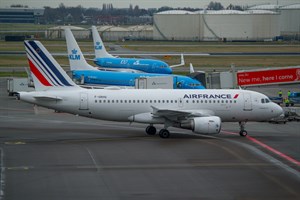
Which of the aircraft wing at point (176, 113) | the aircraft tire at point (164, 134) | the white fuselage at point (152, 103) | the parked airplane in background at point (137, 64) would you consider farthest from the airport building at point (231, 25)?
the aircraft tire at point (164, 134)

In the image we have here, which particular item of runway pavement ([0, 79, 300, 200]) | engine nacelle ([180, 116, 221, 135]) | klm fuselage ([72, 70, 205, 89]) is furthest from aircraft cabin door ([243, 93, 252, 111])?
klm fuselage ([72, 70, 205, 89])

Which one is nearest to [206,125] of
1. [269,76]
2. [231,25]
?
[269,76]

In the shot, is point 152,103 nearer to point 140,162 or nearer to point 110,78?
point 140,162

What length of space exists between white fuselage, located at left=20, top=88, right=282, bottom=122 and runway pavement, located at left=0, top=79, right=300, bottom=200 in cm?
156

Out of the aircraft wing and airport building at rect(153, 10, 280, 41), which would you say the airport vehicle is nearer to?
the aircraft wing

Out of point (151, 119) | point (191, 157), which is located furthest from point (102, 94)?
point (191, 157)

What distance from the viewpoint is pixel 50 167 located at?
106ft

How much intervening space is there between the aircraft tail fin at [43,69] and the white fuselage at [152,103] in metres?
0.54

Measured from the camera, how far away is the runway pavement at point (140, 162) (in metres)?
27.5

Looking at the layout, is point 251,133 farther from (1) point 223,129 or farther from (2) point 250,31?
(2) point 250,31

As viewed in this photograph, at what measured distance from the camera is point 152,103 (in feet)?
139

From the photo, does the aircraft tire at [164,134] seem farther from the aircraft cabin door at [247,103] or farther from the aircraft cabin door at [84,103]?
the aircraft cabin door at [247,103]

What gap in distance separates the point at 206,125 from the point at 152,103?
13.6 feet

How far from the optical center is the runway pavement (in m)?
27.5
